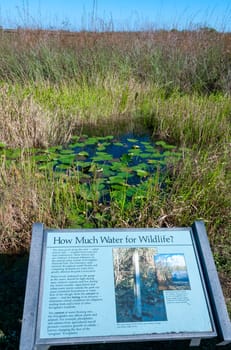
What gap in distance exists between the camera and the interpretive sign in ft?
4.32

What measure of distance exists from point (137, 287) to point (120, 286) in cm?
7

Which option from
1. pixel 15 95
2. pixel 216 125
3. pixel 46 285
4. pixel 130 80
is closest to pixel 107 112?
pixel 130 80

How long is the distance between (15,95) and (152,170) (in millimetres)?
2163

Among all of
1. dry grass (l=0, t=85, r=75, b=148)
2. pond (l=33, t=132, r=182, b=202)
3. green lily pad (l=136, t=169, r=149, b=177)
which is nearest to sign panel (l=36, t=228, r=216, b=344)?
pond (l=33, t=132, r=182, b=202)

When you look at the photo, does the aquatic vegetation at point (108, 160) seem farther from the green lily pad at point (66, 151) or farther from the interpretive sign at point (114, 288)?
the interpretive sign at point (114, 288)

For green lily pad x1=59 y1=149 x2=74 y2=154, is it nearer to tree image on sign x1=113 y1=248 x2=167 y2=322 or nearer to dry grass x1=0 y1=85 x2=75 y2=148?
dry grass x1=0 y1=85 x2=75 y2=148

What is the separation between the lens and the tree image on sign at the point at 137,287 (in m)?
1.37

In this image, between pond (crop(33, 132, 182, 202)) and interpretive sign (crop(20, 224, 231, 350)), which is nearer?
interpretive sign (crop(20, 224, 231, 350))

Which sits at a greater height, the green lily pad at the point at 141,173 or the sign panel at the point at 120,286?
the green lily pad at the point at 141,173

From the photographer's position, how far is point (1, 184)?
264 centimetres

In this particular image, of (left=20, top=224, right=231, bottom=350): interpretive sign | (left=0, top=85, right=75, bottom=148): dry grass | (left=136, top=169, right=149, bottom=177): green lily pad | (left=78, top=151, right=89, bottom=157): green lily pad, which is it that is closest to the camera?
(left=20, top=224, right=231, bottom=350): interpretive sign

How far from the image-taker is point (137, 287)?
4.73 ft

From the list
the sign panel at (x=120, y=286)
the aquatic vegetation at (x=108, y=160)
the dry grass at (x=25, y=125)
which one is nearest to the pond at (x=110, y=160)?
the aquatic vegetation at (x=108, y=160)

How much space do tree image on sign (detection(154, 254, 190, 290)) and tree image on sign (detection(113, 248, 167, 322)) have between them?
0.9 inches
